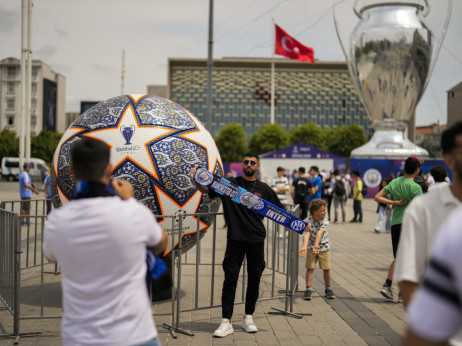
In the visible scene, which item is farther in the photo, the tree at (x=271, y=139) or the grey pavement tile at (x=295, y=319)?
the tree at (x=271, y=139)

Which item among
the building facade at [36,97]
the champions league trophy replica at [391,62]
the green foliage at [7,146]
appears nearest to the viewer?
the champions league trophy replica at [391,62]

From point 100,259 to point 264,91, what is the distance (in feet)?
478

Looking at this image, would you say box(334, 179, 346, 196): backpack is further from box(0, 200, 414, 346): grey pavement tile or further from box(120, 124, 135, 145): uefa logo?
box(120, 124, 135, 145): uefa logo

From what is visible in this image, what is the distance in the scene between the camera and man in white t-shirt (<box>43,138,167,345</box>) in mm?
2404

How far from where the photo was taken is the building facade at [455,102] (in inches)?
2734

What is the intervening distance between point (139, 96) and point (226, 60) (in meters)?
142

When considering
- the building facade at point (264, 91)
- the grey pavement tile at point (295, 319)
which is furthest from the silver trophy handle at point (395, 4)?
the building facade at point (264, 91)

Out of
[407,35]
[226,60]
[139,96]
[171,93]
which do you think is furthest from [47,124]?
[139,96]

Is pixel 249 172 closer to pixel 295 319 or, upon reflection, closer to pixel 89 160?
pixel 295 319

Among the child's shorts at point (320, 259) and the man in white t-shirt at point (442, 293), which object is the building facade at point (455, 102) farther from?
the man in white t-shirt at point (442, 293)

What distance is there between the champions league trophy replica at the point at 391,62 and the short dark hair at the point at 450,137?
31.4 meters

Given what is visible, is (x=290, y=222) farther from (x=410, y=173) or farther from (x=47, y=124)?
(x=47, y=124)

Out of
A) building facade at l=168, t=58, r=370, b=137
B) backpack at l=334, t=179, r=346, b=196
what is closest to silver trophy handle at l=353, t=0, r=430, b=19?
→ backpack at l=334, t=179, r=346, b=196

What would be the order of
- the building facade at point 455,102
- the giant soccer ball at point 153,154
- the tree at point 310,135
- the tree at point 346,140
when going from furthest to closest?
the tree at point 310,135
the tree at point 346,140
the building facade at point 455,102
the giant soccer ball at point 153,154
